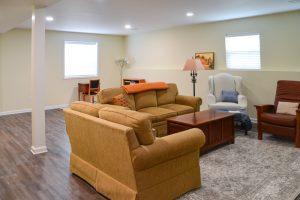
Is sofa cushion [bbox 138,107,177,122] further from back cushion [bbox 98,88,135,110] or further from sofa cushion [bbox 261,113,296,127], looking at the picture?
sofa cushion [bbox 261,113,296,127]

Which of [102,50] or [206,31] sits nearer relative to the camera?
[206,31]

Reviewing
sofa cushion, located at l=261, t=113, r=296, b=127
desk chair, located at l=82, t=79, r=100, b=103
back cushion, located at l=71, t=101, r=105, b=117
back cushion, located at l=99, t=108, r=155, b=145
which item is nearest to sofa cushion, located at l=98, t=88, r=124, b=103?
back cushion, located at l=71, t=101, r=105, b=117

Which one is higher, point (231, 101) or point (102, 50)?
point (102, 50)

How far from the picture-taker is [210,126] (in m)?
3.93

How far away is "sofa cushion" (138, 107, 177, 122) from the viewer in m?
4.43

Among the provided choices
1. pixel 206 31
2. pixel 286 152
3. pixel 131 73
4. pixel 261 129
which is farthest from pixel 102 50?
pixel 286 152

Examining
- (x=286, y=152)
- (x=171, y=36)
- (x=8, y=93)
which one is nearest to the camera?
(x=286, y=152)

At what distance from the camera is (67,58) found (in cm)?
814

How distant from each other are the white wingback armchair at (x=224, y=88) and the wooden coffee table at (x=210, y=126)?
34.8 inches

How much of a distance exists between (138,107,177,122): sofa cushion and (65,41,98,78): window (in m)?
4.31

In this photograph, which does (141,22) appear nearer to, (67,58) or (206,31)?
(206,31)

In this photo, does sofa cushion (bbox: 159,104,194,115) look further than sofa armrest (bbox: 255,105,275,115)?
Yes

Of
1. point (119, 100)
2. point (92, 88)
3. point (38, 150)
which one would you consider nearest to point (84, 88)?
point (92, 88)

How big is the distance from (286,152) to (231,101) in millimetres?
1790
